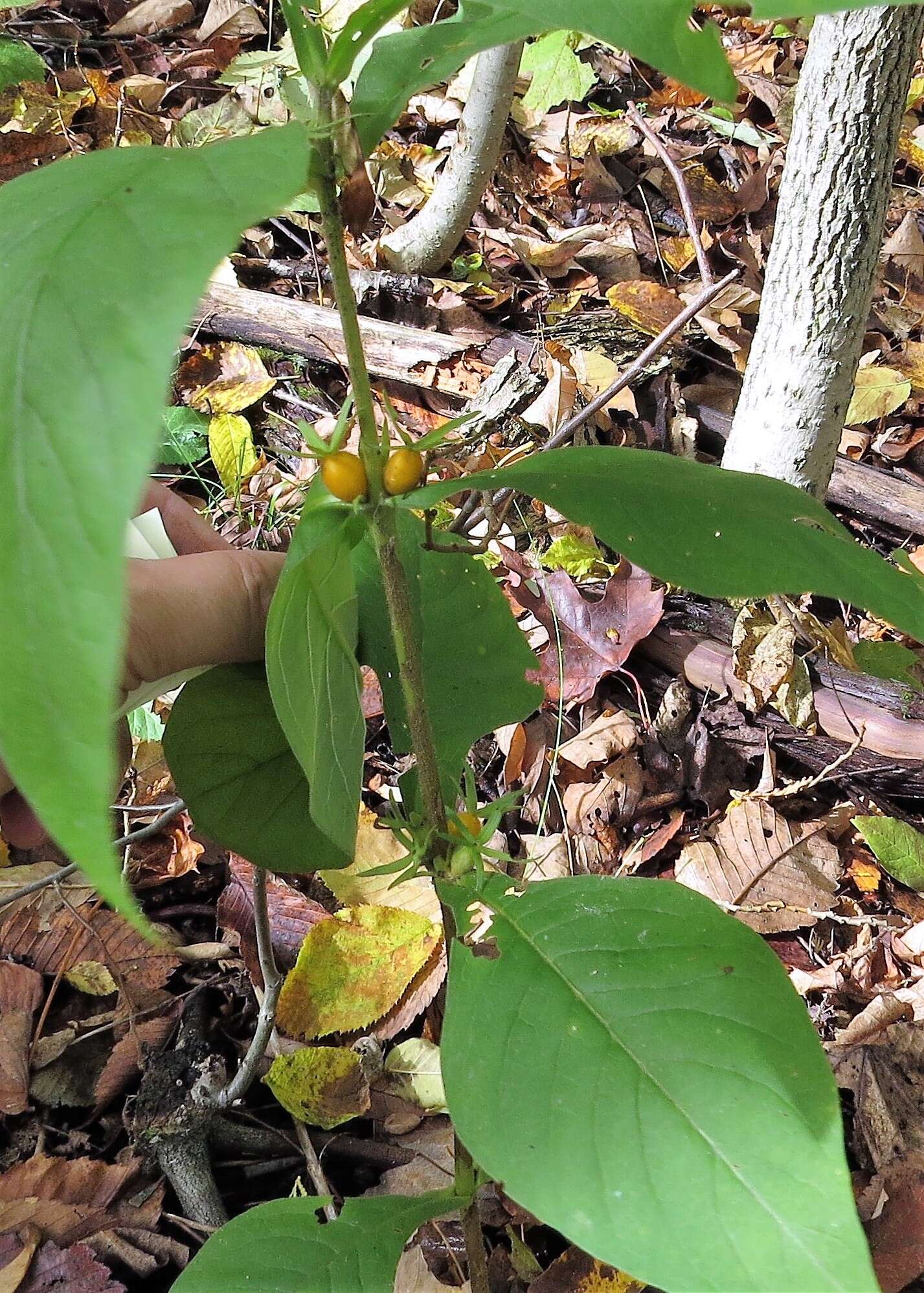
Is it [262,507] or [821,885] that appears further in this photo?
[262,507]

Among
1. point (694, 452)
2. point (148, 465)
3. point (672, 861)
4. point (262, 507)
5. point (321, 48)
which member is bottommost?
point (672, 861)

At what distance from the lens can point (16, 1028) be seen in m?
1.49

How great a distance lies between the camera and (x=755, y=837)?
171 centimetres

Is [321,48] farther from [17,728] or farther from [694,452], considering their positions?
[694,452]

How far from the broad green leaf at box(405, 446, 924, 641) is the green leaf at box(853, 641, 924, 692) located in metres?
1.10

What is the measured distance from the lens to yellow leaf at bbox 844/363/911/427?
2316mm

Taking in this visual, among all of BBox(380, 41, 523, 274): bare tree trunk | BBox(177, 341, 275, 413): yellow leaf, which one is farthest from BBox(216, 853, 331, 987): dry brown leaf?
BBox(380, 41, 523, 274): bare tree trunk

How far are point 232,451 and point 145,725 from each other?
0.74 m

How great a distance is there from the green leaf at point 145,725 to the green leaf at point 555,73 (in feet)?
7.86

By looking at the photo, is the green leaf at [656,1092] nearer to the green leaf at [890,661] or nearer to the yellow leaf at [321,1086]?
the yellow leaf at [321,1086]

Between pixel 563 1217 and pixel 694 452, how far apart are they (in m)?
1.92

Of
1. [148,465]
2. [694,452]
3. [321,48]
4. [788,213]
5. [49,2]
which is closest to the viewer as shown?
[148,465]

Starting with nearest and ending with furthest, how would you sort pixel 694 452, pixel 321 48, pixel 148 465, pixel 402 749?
pixel 148 465 < pixel 321 48 < pixel 402 749 < pixel 694 452

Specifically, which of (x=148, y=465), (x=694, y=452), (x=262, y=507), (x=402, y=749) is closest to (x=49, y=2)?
(x=262, y=507)
